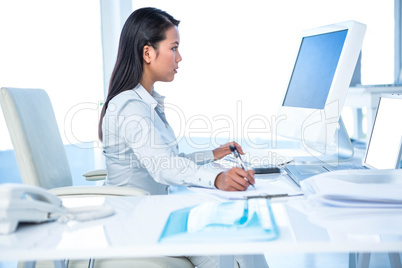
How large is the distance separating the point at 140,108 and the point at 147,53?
0.26 metres

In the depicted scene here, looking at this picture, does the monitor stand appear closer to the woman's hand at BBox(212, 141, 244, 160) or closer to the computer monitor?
the computer monitor

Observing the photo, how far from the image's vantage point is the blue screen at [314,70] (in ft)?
5.14

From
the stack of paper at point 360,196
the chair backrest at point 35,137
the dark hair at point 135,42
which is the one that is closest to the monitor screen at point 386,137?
the stack of paper at point 360,196

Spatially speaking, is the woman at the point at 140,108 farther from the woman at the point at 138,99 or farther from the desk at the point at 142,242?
the desk at the point at 142,242

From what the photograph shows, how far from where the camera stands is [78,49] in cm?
380

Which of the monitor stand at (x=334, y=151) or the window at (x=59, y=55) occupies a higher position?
the window at (x=59, y=55)

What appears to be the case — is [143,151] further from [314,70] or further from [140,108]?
[314,70]

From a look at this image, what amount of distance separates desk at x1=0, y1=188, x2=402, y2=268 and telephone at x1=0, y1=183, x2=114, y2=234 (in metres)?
0.02

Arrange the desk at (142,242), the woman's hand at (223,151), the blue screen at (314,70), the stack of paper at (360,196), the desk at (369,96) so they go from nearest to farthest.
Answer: the desk at (142,242), the stack of paper at (360,196), the blue screen at (314,70), the woman's hand at (223,151), the desk at (369,96)

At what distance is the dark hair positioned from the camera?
160cm

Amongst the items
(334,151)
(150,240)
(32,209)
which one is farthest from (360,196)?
(334,151)

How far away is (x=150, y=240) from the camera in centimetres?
74

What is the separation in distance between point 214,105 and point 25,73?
1.90 m

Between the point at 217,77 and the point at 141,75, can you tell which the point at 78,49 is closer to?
the point at 217,77
